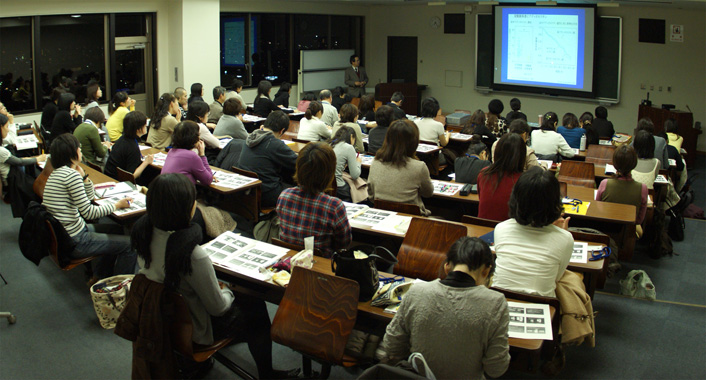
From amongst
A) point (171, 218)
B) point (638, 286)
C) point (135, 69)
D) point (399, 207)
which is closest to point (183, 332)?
point (171, 218)

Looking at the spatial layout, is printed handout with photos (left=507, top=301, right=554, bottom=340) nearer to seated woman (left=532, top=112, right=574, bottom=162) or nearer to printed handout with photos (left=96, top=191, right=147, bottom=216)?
printed handout with photos (left=96, top=191, right=147, bottom=216)

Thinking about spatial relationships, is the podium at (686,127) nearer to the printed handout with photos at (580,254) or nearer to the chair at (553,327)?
the printed handout with photos at (580,254)

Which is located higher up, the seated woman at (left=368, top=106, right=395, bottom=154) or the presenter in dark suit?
the presenter in dark suit

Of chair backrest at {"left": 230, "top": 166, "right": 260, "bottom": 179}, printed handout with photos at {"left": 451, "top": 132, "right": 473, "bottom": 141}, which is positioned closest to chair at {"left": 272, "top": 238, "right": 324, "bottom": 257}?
chair backrest at {"left": 230, "top": 166, "right": 260, "bottom": 179}

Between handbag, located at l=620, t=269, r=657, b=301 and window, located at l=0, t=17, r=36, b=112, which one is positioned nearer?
handbag, located at l=620, t=269, r=657, b=301

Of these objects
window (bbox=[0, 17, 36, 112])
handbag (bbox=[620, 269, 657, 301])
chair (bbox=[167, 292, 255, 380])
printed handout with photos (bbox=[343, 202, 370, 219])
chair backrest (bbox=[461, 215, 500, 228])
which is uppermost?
window (bbox=[0, 17, 36, 112])

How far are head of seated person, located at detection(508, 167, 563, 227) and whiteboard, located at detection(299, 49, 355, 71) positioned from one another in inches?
450

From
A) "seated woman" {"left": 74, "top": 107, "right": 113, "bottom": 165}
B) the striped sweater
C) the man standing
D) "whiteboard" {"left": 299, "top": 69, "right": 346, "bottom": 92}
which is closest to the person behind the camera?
the striped sweater

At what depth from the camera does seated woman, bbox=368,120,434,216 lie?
5113 millimetres

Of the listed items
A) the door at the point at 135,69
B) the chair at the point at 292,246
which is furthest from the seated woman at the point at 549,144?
the door at the point at 135,69

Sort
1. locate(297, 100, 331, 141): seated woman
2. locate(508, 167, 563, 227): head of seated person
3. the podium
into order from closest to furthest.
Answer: locate(508, 167, 563, 227): head of seated person → locate(297, 100, 331, 141): seated woman → the podium

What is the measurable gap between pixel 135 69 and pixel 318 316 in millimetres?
9724

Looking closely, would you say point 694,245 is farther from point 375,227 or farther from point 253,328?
point 253,328

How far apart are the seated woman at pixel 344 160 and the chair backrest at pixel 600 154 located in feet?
10.8
